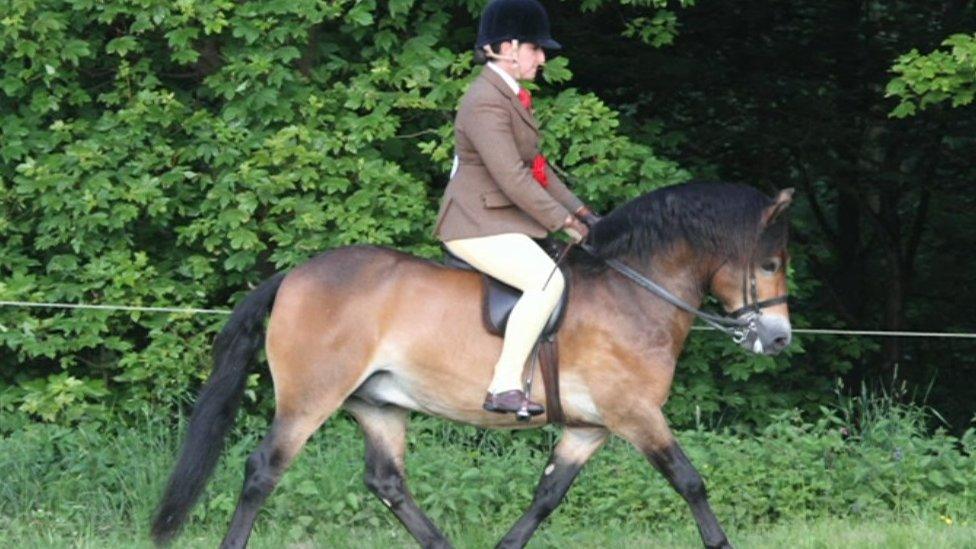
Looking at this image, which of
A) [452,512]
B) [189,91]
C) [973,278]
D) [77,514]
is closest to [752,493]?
[452,512]

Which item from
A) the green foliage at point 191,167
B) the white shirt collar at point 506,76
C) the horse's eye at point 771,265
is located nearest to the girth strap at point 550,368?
the horse's eye at point 771,265

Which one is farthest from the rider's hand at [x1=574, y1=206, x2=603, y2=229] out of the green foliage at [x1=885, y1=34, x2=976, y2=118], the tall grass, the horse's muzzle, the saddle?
the green foliage at [x1=885, y1=34, x2=976, y2=118]

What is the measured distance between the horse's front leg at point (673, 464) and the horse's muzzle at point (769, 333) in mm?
559

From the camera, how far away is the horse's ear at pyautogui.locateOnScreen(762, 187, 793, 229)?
7.08m

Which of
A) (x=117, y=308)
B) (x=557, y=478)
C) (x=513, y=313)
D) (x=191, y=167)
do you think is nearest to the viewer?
(x=513, y=313)

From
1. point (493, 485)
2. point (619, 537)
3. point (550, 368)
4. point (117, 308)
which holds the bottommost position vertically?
point (117, 308)

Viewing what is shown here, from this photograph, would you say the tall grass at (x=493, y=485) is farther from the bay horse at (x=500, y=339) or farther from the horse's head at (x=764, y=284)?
the horse's head at (x=764, y=284)

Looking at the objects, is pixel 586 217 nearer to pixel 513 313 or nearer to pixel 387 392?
pixel 513 313

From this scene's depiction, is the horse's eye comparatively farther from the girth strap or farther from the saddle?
the girth strap

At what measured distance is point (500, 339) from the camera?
7.08m

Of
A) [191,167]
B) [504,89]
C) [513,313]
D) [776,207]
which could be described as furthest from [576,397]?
[191,167]

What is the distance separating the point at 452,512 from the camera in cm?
865

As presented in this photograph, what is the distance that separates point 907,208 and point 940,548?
847 centimetres

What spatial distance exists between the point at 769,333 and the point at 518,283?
114 centimetres
